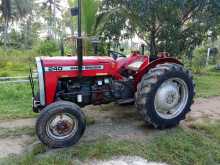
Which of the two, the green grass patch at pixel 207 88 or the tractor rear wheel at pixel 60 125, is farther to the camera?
the green grass patch at pixel 207 88

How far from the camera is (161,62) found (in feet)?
15.1

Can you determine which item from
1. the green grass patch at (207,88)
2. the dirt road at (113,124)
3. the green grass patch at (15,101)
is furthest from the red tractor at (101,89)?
the green grass patch at (207,88)

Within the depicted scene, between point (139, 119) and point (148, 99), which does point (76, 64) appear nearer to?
point (148, 99)

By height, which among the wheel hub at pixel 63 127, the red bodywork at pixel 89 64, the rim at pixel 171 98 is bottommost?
the wheel hub at pixel 63 127

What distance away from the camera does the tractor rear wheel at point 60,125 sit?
11.5ft

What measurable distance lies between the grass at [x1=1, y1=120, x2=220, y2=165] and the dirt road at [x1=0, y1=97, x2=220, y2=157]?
25 cm

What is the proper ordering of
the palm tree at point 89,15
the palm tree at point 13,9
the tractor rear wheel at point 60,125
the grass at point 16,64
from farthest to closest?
the palm tree at point 13,9, the grass at point 16,64, the palm tree at point 89,15, the tractor rear wheel at point 60,125

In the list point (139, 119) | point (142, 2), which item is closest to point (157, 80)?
point (139, 119)

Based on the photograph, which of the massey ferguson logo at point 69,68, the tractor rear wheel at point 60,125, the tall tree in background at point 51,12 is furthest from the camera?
the tall tree in background at point 51,12

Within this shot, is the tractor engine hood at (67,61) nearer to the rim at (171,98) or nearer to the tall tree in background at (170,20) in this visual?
the rim at (171,98)

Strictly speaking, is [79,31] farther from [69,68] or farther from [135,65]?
[135,65]

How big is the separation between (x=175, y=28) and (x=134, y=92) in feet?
12.1

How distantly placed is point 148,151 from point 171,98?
3.82 feet

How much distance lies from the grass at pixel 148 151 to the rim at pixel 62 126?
19 cm
